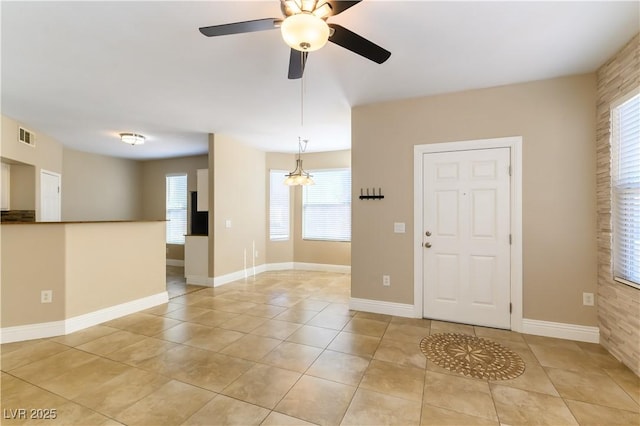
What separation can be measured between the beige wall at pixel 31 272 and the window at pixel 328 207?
4.38m

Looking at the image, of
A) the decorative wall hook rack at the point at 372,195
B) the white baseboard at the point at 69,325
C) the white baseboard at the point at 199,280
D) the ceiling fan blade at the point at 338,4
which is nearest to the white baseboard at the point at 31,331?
the white baseboard at the point at 69,325

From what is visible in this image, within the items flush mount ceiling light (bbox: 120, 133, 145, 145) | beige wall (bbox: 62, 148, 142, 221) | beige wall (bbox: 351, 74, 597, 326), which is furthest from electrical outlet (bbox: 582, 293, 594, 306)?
beige wall (bbox: 62, 148, 142, 221)

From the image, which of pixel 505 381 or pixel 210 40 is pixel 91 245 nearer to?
pixel 210 40

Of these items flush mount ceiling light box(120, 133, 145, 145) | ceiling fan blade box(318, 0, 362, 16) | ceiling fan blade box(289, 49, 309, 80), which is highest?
flush mount ceiling light box(120, 133, 145, 145)

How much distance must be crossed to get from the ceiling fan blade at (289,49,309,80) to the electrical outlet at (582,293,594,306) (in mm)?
3583

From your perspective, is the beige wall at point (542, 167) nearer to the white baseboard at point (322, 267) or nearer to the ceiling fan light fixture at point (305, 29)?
the ceiling fan light fixture at point (305, 29)

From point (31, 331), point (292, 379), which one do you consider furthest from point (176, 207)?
point (292, 379)

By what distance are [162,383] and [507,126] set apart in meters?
4.18

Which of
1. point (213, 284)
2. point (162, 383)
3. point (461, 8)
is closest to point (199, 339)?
point (162, 383)

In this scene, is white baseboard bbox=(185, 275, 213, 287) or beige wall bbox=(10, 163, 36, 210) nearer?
beige wall bbox=(10, 163, 36, 210)

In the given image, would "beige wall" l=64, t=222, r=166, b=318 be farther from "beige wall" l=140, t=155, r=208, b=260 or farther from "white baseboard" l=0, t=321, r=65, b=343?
A: "beige wall" l=140, t=155, r=208, b=260

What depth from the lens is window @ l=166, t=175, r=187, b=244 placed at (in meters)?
7.30

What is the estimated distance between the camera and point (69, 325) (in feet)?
10.5

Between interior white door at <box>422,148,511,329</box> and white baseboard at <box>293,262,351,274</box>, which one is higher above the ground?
interior white door at <box>422,148,511,329</box>
